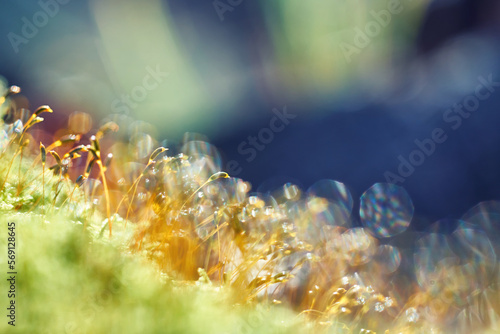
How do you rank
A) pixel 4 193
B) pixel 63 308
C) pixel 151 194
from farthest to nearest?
pixel 151 194
pixel 4 193
pixel 63 308

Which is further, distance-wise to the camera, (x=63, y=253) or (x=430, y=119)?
(x=430, y=119)

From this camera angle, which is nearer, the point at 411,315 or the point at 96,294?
the point at 96,294

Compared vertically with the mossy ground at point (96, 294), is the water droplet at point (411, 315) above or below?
below

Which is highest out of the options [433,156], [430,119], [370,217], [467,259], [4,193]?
[4,193]

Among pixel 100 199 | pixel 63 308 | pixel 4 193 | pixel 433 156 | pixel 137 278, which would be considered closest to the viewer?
pixel 63 308

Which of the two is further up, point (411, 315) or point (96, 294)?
point (96, 294)

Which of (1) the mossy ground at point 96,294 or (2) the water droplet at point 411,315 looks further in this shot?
(2) the water droplet at point 411,315

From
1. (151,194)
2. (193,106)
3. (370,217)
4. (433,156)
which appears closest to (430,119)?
(433,156)

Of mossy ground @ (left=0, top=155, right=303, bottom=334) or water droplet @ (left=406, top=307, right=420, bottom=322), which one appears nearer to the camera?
mossy ground @ (left=0, top=155, right=303, bottom=334)

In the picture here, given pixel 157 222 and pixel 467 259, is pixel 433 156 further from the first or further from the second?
pixel 157 222

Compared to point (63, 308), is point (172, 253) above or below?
below

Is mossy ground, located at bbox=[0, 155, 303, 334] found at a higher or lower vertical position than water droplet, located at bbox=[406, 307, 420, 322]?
higher
